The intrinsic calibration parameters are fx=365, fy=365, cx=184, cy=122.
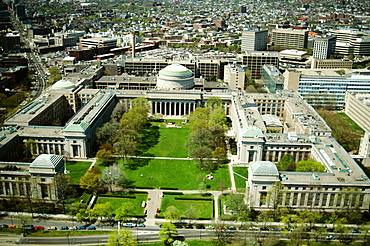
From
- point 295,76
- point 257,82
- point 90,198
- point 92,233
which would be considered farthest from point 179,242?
point 257,82

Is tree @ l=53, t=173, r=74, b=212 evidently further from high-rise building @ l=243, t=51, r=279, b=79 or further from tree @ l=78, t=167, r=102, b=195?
high-rise building @ l=243, t=51, r=279, b=79

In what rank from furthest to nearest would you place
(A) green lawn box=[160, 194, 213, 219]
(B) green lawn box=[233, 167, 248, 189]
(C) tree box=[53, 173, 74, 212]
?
(B) green lawn box=[233, 167, 248, 189] → (C) tree box=[53, 173, 74, 212] → (A) green lawn box=[160, 194, 213, 219]

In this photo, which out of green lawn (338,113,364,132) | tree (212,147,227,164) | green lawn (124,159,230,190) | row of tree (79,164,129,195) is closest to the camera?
row of tree (79,164,129,195)

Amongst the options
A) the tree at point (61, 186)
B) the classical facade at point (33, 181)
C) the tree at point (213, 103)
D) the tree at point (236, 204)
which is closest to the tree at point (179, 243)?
the tree at point (236, 204)

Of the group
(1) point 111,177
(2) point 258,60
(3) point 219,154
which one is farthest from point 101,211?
(2) point 258,60

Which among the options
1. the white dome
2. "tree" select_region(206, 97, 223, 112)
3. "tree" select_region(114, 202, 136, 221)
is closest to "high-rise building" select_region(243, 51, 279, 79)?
"tree" select_region(206, 97, 223, 112)
